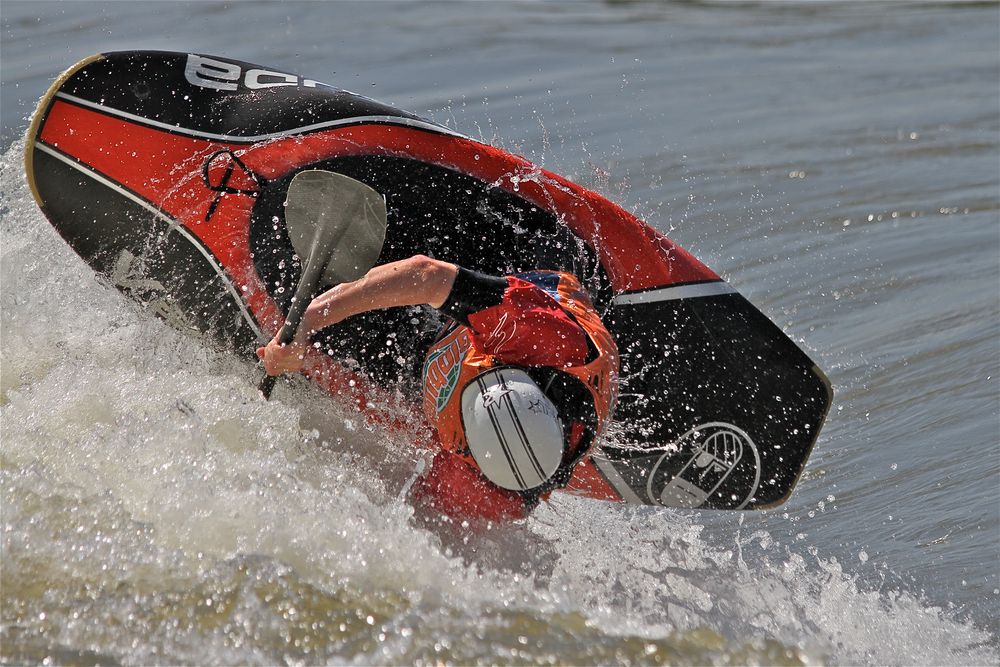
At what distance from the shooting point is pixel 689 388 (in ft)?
13.4

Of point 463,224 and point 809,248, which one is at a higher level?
point 463,224

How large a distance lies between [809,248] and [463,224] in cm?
320

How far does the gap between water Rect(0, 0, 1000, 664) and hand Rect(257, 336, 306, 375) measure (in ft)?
1.45

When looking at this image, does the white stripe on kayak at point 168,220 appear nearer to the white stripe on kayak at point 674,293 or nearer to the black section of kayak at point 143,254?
the black section of kayak at point 143,254

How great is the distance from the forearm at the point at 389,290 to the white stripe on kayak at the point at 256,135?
0.88m

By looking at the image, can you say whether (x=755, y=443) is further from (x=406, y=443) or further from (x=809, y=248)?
(x=809, y=248)

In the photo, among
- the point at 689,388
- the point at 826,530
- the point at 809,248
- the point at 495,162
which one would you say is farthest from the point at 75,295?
the point at 809,248

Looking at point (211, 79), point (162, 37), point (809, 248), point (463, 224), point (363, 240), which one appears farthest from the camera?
point (162, 37)

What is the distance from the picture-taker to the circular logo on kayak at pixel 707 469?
13.5 feet

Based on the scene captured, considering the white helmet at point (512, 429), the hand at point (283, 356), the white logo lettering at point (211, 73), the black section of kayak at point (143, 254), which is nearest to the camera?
the white helmet at point (512, 429)

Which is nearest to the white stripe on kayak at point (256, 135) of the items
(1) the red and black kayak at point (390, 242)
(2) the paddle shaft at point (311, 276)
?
(1) the red and black kayak at point (390, 242)

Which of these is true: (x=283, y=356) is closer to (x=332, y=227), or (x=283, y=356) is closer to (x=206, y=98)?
(x=332, y=227)

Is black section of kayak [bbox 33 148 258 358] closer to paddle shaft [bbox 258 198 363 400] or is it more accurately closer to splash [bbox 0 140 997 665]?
splash [bbox 0 140 997 665]

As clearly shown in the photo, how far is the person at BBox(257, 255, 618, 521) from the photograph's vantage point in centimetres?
316
